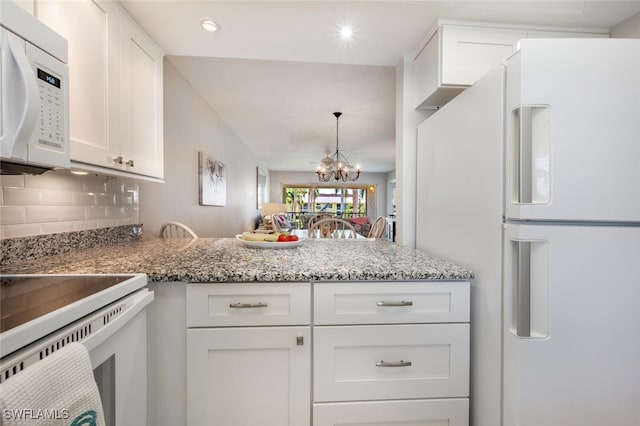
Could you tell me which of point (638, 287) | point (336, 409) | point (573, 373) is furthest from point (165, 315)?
point (638, 287)

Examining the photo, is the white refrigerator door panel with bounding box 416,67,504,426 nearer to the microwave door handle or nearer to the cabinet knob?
the cabinet knob

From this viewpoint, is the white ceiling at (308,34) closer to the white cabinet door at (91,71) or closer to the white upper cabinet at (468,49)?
the white upper cabinet at (468,49)

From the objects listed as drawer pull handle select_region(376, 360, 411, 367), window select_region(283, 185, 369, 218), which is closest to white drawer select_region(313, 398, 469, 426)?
drawer pull handle select_region(376, 360, 411, 367)

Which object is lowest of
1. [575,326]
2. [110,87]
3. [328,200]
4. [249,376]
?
[249,376]

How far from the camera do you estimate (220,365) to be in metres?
1.01

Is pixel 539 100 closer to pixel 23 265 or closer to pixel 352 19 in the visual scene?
pixel 352 19

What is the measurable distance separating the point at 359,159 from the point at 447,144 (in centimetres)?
591

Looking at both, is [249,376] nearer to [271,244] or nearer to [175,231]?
[271,244]

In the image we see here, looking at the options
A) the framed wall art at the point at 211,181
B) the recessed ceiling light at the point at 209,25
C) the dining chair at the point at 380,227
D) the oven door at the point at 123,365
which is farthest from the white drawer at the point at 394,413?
the framed wall art at the point at 211,181

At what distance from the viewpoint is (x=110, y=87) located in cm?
123

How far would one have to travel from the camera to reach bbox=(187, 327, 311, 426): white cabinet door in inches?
39.6

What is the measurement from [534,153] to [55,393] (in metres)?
1.38

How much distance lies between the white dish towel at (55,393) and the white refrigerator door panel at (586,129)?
1.25 meters

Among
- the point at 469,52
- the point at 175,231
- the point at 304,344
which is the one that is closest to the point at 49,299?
the point at 304,344
